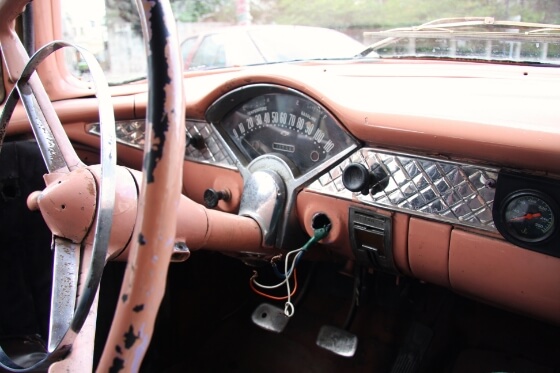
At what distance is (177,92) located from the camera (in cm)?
63

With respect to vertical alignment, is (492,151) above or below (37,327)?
above

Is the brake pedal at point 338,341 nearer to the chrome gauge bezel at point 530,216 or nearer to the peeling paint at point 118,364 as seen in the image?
the chrome gauge bezel at point 530,216

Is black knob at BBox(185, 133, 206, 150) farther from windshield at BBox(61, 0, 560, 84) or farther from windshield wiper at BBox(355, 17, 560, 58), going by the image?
windshield wiper at BBox(355, 17, 560, 58)

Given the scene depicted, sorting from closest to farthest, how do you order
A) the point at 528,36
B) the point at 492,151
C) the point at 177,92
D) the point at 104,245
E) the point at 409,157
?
the point at 177,92 < the point at 104,245 < the point at 492,151 < the point at 409,157 < the point at 528,36

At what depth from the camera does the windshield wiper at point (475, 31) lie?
1548 millimetres

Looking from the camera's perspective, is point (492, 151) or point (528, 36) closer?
point (492, 151)

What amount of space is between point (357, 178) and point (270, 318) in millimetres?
1001

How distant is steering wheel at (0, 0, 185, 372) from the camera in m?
0.60

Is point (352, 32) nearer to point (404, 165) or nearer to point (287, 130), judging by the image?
point (287, 130)

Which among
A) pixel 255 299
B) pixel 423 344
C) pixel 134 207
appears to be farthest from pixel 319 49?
pixel 134 207

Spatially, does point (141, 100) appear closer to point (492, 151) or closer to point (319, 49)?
point (319, 49)

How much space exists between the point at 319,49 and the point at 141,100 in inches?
31.8

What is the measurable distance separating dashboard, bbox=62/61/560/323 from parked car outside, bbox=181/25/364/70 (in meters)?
0.43

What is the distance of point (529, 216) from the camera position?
1.08m
